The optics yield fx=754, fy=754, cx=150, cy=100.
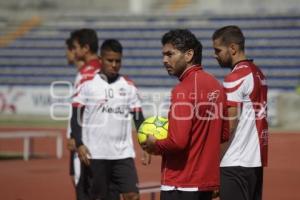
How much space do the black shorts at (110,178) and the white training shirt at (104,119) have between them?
7 centimetres

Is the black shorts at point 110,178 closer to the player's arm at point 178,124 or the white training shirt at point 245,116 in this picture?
the white training shirt at point 245,116

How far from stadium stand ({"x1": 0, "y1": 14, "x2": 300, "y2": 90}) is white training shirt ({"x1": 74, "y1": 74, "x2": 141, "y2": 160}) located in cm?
1590

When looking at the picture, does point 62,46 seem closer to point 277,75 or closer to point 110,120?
point 277,75

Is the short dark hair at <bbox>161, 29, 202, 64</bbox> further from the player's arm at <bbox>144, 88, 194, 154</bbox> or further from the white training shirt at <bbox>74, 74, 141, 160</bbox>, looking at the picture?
the white training shirt at <bbox>74, 74, 141, 160</bbox>

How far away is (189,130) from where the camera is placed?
16.0 feet

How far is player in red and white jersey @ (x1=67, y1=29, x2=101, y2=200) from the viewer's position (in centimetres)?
772

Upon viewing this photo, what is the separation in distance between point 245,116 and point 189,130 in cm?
110

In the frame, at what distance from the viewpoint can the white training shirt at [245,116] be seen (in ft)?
19.0

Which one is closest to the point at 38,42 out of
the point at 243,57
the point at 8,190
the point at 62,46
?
the point at 62,46

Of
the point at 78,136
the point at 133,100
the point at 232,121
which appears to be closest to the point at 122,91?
the point at 133,100

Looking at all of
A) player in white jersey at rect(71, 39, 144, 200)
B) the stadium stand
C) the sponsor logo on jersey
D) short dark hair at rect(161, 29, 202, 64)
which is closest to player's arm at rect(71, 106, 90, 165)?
player in white jersey at rect(71, 39, 144, 200)

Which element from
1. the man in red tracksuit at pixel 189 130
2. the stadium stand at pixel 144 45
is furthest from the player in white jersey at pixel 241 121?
the stadium stand at pixel 144 45

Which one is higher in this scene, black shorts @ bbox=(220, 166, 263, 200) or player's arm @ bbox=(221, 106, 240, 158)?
player's arm @ bbox=(221, 106, 240, 158)

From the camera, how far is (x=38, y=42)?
27.7 meters
